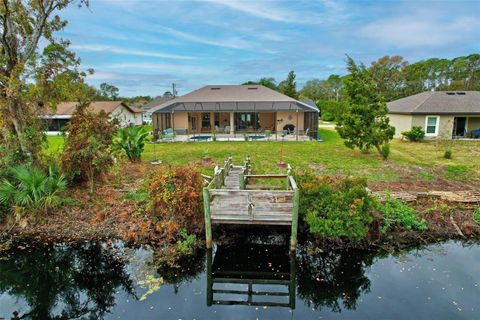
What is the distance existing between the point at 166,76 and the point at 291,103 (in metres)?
38.2

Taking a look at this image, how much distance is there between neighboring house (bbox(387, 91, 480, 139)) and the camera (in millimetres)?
22125

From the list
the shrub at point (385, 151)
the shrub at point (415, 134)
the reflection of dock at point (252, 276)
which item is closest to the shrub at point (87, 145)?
the reflection of dock at point (252, 276)

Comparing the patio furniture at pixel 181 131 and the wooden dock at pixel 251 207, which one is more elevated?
the patio furniture at pixel 181 131

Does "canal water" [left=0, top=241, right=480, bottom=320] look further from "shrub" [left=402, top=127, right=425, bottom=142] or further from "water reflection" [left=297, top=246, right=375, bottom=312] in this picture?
"shrub" [left=402, top=127, right=425, bottom=142]

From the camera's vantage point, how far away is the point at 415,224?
8.32m

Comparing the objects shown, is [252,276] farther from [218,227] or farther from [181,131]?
[181,131]

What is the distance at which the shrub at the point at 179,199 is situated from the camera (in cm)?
820

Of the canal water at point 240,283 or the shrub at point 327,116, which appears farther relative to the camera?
the shrub at point 327,116

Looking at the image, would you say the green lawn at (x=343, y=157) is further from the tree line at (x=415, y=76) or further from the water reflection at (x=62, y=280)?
the tree line at (x=415, y=76)

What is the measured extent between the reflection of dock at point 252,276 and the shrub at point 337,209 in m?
1.09

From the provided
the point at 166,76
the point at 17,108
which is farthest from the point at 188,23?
the point at 166,76

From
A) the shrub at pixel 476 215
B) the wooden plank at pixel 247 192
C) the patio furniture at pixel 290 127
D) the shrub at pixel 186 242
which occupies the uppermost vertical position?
the patio furniture at pixel 290 127

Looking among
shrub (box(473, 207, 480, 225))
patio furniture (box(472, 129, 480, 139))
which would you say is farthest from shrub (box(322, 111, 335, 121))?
shrub (box(473, 207, 480, 225))

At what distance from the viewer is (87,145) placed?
32.9 ft
